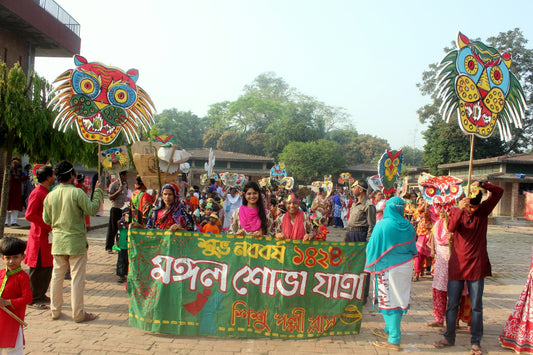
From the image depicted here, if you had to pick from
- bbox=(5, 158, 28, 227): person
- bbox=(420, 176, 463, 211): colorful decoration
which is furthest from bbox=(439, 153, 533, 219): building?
bbox=(5, 158, 28, 227): person

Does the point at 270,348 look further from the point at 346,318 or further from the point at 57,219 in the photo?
the point at 57,219

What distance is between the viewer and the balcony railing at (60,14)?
17359 mm

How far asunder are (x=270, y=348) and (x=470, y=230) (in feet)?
8.31

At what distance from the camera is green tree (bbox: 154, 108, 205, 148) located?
219 feet

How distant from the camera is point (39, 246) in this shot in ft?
17.1

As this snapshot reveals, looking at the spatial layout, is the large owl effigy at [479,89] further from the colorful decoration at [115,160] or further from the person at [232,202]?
the person at [232,202]

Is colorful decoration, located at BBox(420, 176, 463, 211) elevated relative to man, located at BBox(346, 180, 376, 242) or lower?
elevated

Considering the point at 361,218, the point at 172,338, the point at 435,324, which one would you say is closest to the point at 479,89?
the point at 361,218

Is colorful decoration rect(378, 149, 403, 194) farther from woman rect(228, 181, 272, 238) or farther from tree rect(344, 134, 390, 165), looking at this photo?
tree rect(344, 134, 390, 165)

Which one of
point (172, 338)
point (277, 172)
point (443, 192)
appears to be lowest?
point (172, 338)

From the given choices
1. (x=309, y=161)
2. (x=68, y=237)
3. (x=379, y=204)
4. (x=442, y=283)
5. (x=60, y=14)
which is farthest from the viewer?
(x=309, y=161)

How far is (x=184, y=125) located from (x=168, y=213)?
66.9 metres

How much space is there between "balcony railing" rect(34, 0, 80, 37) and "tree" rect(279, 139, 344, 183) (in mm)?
28146

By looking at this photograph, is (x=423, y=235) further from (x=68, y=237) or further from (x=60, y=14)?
(x=60, y=14)
